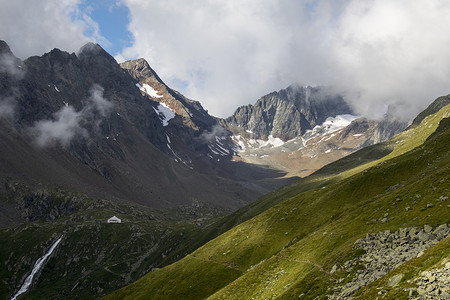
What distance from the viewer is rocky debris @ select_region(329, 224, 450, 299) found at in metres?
35.4

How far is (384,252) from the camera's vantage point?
131 ft

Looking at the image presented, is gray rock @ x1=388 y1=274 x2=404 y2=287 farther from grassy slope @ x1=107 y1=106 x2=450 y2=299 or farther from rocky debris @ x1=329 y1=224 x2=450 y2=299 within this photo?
grassy slope @ x1=107 y1=106 x2=450 y2=299

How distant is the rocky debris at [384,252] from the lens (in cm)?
3541

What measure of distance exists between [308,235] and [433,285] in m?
43.1

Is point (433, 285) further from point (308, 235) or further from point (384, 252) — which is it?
point (308, 235)

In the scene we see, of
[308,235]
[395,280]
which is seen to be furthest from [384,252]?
[308,235]

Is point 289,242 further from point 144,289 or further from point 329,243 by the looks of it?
point 144,289

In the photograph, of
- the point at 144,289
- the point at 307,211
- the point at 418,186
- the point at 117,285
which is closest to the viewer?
the point at 418,186

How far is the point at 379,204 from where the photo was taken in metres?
59.2

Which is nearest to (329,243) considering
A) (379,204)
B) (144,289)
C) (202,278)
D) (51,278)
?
(379,204)

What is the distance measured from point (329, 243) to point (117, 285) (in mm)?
147087

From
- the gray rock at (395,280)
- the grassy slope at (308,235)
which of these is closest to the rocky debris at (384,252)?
the grassy slope at (308,235)

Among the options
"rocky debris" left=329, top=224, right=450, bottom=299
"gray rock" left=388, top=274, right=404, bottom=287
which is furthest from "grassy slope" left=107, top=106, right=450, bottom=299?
"gray rock" left=388, top=274, right=404, bottom=287

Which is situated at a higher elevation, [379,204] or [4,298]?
[4,298]
